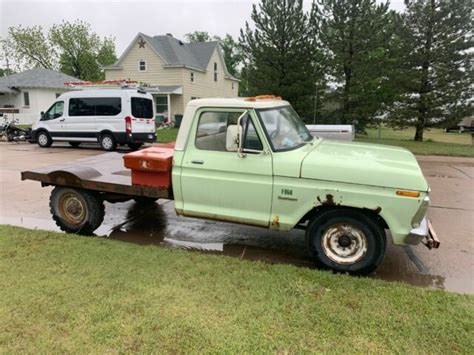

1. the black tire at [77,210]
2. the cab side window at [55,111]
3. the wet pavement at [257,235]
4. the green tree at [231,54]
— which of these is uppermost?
the green tree at [231,54]

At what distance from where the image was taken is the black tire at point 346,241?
403cm

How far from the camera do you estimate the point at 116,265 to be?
4230mm

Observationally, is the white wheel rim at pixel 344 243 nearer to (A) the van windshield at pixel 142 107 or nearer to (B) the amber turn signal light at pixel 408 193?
(B) the amber turn signal light at pixel 408 193

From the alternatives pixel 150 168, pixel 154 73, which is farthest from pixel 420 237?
pixel 154 73

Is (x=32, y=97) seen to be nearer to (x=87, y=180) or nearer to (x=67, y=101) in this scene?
(x=67, y=101)

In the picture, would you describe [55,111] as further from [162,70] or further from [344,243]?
[344,243]

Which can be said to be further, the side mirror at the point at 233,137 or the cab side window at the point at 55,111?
the cab side window at the point at 55,111

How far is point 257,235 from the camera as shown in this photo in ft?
18.3

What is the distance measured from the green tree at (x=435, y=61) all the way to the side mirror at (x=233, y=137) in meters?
18.9

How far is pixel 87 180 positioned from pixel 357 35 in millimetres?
17861

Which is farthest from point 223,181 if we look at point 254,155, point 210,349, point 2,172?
point 2,172

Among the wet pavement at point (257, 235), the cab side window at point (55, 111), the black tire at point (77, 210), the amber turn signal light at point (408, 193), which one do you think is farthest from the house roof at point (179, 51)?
the amber turn signal light at point (408, 193)

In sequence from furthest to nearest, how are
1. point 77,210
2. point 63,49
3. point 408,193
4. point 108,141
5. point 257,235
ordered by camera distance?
point 63,49
point 108,141
point 257,235
point 77,210
point 408,193

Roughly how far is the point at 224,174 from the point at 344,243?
1.59m
